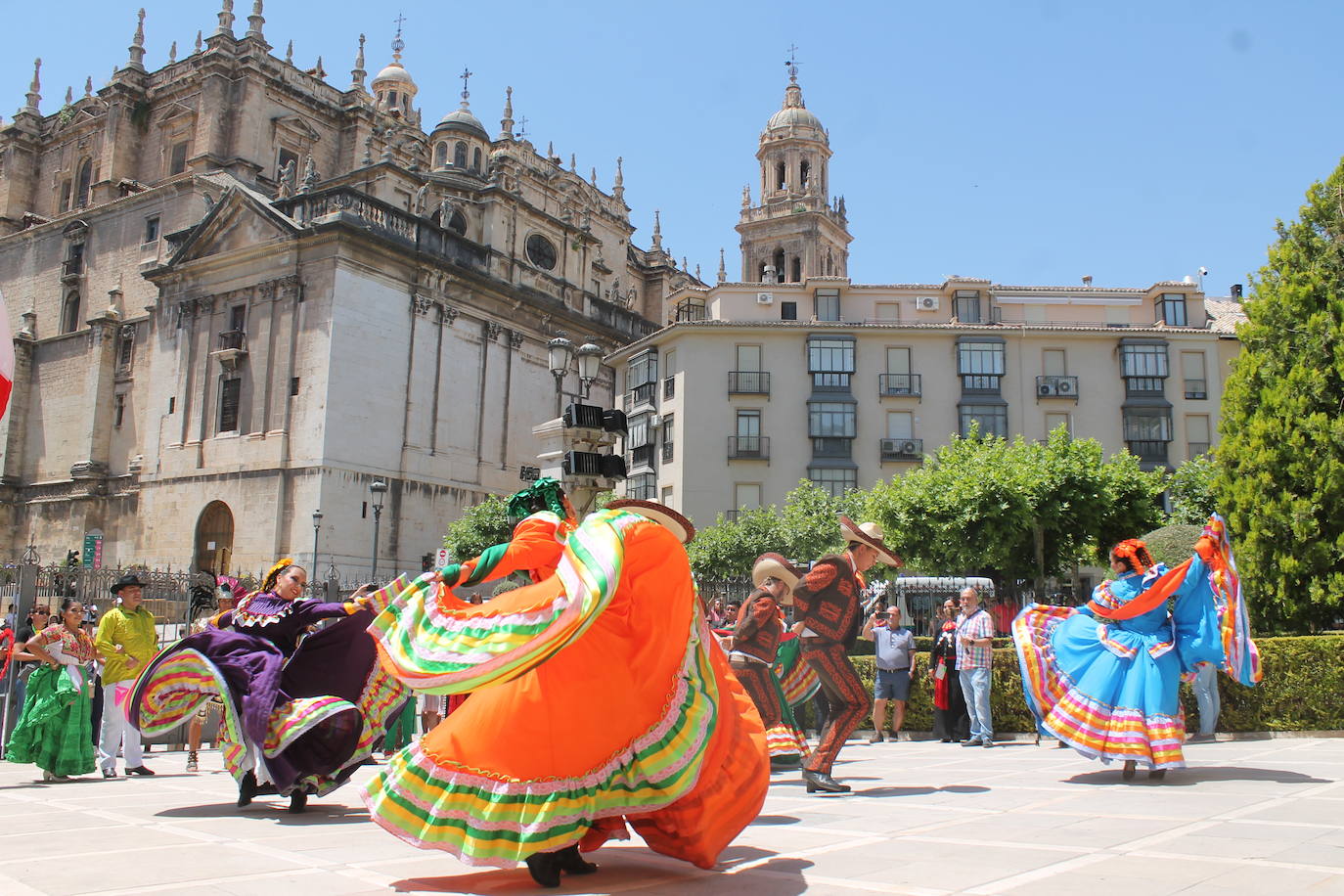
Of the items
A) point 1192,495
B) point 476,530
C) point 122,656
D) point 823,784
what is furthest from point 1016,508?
point 122,656

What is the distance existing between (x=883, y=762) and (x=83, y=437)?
44219mm

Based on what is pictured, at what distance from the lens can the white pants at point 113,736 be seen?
11.0 meters

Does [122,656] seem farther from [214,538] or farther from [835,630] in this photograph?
[214,538]

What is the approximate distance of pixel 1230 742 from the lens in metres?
12.1

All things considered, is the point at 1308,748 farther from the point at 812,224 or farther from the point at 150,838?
the point at 812,224

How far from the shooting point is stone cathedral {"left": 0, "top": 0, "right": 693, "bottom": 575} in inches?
1446

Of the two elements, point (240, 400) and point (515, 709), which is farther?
point (240, 400)

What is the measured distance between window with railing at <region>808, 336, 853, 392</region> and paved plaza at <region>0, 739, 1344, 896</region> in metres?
31.2

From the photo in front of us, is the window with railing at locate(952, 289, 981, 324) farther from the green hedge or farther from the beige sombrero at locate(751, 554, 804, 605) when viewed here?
the beige sombrero at locate(751, 554, 804, 605)

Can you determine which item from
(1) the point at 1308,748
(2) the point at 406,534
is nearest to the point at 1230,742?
(1) the point at 1308,748

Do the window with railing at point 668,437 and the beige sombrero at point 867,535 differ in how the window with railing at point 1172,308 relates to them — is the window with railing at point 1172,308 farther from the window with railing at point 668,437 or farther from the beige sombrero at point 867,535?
the beige sombrero at point 867,535

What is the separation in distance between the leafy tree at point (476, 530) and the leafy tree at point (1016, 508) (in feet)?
40.8

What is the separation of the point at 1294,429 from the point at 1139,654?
764cm

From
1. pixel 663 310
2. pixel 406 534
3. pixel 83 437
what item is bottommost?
pixel 406 534
